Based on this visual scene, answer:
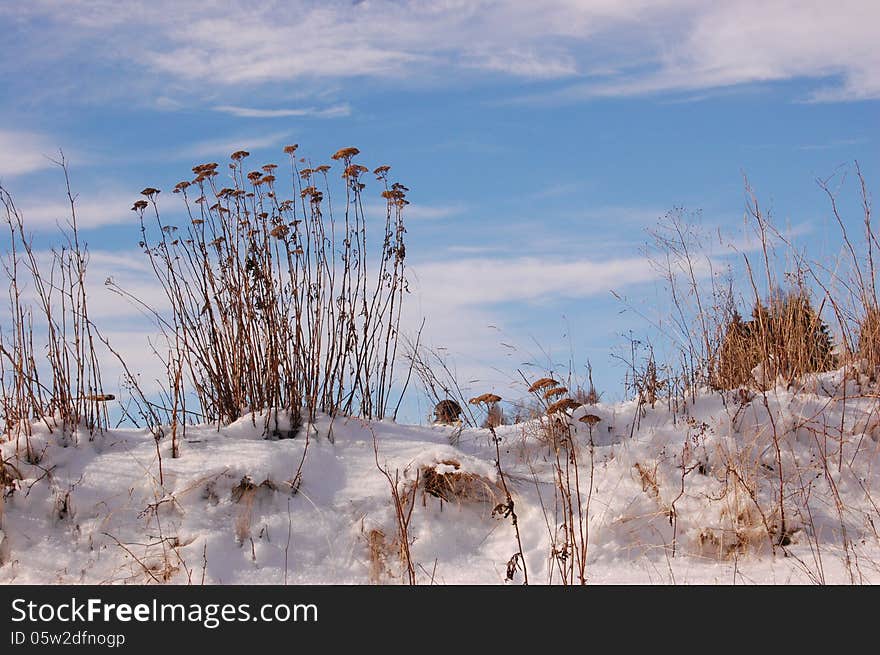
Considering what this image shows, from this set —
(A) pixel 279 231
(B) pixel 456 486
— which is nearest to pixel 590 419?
(B) pixel 456 486

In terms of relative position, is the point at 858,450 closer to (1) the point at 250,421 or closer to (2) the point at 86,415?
(1) the point at 250,421

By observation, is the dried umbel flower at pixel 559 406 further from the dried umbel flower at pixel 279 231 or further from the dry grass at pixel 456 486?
the dried umbel flower at pixel 279 231

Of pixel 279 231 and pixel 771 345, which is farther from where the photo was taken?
pixel 771 345

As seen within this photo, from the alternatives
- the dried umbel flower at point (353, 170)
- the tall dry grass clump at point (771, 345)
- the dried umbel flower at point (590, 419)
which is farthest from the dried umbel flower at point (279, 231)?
the tall dry grass clump at point (771, 345)

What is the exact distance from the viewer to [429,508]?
4.11 m

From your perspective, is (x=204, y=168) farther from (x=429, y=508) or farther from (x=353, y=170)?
(x=429, y=508)

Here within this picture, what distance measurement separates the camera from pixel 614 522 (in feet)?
13.1

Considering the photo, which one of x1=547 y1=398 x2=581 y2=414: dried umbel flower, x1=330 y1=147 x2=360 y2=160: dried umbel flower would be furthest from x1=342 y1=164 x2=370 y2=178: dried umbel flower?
x1=547 y1=398 x2=581 y2=414: dried umbel flower

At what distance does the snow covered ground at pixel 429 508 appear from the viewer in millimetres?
3691

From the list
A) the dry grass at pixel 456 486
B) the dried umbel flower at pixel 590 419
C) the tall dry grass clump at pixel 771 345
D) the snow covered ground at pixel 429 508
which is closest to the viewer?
the snow covered ground at pixel 429 508

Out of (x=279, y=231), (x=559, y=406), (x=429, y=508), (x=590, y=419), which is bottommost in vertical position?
(x=429, y=508)

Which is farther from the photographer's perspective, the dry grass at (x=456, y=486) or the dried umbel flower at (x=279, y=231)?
the dried umbel flower at (x=279, y=231)

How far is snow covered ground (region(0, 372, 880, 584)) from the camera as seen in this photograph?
369cm

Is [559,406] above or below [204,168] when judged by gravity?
below
